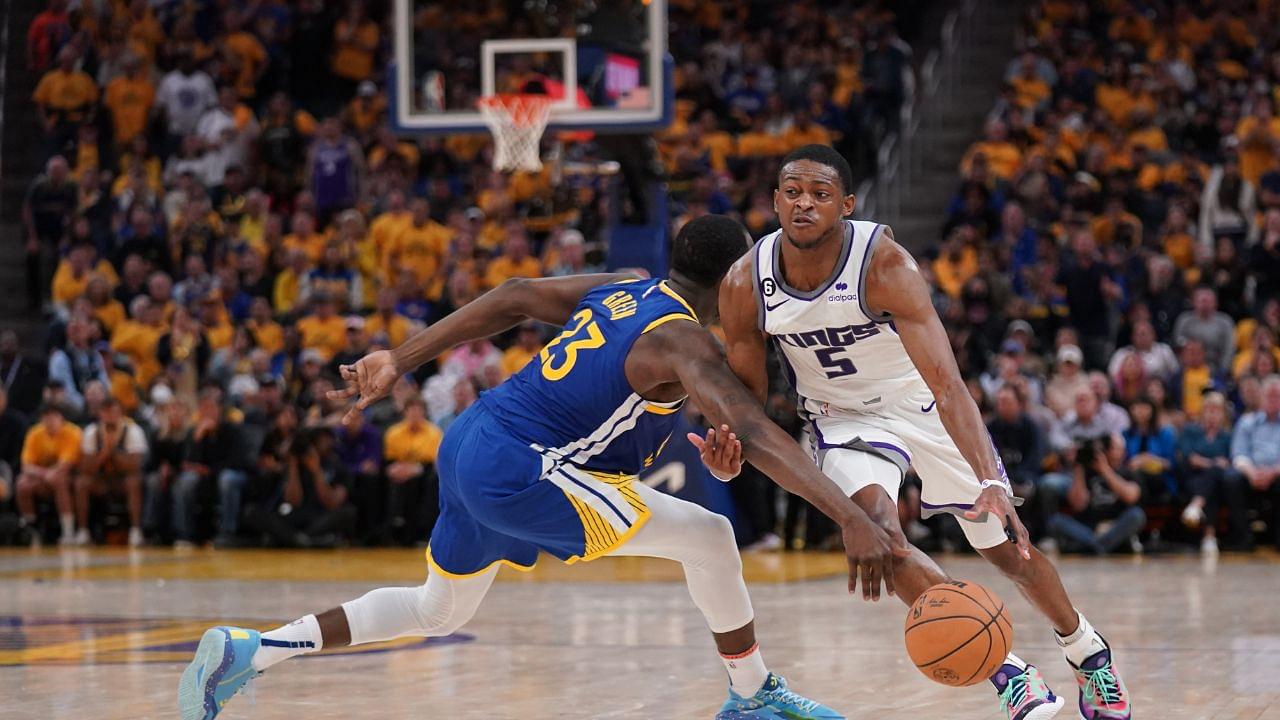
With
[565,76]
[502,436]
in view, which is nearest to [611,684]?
[502,436]

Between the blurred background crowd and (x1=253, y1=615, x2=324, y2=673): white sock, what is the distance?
9079 mm

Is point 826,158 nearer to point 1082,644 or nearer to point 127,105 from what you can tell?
point 1082,644

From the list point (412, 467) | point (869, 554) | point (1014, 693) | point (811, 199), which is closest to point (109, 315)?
point (412, 467)

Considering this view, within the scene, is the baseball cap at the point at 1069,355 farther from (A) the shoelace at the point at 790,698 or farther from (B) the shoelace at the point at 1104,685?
(A) the shoelace at the point at 790,698

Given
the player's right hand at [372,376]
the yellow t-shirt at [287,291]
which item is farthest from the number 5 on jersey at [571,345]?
the yellow t-shirt at [287,291]

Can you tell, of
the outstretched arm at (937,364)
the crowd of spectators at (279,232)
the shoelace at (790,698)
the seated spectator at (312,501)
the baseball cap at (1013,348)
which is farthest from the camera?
the crowd of spectators at (279,232)

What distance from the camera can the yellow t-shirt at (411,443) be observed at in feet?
51.0

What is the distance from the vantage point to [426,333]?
19.9ft

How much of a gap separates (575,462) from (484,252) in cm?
1225

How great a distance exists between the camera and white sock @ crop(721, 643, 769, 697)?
594 cm

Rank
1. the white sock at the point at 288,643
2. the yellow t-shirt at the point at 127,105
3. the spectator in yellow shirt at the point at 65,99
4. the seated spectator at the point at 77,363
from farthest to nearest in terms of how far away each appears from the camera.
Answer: the spectator in yellow shirt at the point at 65,99
the yellow t-shirt at the point at 127,105
the seated spectator at the point at 77,363
the white sock at the point at 288,643

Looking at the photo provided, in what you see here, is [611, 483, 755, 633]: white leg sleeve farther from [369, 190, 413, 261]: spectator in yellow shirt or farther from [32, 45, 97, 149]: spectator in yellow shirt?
[32, 45, 97, 149]: spectator in yellow shirt

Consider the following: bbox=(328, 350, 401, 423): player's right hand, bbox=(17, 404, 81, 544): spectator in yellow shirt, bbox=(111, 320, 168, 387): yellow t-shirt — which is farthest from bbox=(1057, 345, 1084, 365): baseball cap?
bbox=(328, 350, 401, 423): player's right hand

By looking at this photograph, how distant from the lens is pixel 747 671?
594 centimetres
